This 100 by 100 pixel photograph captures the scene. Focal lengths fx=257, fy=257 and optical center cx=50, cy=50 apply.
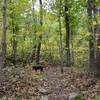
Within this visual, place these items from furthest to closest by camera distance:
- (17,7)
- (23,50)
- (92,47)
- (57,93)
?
1. (23,50)
2. (17,7)
3. (92,47)
4. (57,93)

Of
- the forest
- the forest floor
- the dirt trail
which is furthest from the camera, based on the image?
the forest

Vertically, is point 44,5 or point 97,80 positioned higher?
point 44,5

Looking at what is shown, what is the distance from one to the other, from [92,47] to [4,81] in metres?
6.64

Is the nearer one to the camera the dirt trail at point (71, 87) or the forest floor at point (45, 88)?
the forest floor at point (45, 88)

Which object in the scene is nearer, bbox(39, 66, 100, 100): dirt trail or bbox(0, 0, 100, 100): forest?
bbox(39, 66, 100, 100): dirt trail

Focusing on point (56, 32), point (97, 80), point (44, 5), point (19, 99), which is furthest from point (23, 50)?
point (19, 99)

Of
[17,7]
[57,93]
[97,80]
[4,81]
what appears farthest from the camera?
[17,7]

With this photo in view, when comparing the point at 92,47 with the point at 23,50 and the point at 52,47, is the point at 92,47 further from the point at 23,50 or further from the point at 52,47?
the point at 52,47

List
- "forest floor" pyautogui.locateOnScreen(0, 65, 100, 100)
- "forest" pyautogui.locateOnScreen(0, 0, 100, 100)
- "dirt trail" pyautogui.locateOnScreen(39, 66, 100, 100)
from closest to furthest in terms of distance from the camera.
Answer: "forest floor" pyautogui.locateOnScreen(0, 65, 100, 100)
"dirt trail" pyautogui.locateOnScreen(39, 66, 100, 100)
"forest" pyautogui.locateOnScreen(0, 0, 100, 100)

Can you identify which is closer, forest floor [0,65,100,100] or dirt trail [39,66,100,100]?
forest floor [0,65,100,100]

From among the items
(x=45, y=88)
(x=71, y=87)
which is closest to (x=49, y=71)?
(x=71, y=87)

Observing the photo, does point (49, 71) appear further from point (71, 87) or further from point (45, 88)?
point (45, 88)

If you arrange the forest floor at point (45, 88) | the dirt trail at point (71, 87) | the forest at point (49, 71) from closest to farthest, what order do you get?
the forest floor at point (45, 88) → the dirt trail at point (71, 87) → the forest at point (49, 71)

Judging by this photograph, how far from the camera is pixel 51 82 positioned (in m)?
15.3
